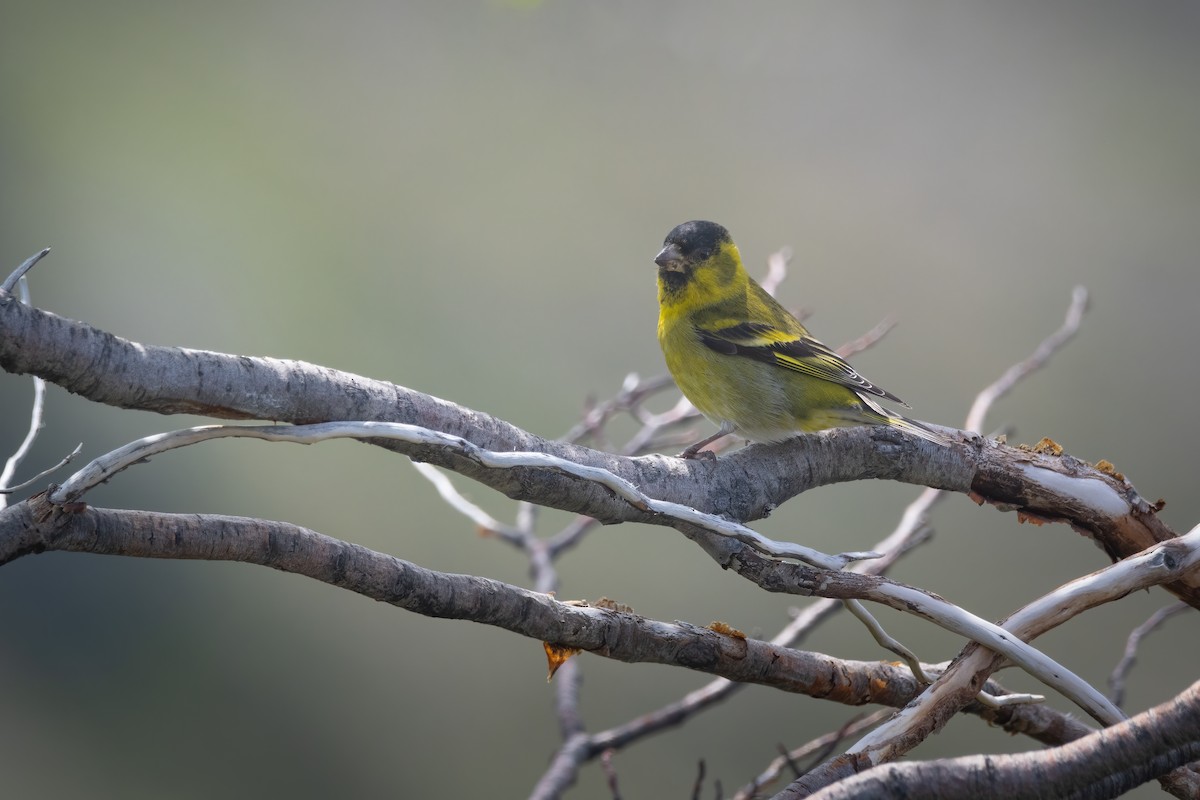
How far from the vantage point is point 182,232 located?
2561mm

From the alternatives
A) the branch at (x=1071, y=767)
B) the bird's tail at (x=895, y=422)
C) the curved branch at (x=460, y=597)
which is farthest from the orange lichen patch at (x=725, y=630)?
the bird's tail at (x=895, y=422)

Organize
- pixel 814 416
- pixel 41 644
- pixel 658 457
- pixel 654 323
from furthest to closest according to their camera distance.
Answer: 1. pixel 654 323
2. pixel 41 644
3. pixel 814 416
4. pixel 658 457

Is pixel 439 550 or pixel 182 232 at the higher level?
pixel 182 232

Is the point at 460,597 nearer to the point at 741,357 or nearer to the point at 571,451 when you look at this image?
the point at 571,451

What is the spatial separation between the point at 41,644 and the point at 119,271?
2.97ft

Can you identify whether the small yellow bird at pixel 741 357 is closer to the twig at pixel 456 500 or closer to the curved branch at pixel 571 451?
the curved branch at pixel 571 451

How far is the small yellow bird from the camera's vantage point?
1577 mm

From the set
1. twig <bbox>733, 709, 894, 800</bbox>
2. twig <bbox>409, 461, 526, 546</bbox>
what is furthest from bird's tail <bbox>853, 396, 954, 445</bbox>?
twig <bbox>409, 461, 526, 546</bbox>

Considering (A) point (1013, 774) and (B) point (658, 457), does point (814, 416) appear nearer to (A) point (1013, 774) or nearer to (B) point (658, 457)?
(B) point (658, 457)

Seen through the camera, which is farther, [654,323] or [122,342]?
[654,323]

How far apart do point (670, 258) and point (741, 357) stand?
234mm

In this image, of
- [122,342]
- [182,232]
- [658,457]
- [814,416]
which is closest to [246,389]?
[122,342]

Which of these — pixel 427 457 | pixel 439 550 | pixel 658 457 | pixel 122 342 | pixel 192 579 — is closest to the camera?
pixel 122 342

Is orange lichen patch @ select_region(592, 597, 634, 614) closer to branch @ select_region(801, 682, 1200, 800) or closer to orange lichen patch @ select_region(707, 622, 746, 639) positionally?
orange lichen patch @ select_region(707, 622, 746, 639)
